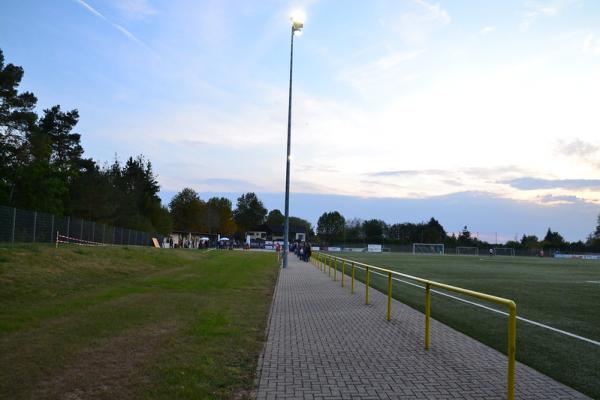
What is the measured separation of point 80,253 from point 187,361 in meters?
17.9

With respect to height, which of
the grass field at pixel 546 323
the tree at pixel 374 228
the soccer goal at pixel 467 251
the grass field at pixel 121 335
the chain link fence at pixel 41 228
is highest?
the tree at pixel 374 228

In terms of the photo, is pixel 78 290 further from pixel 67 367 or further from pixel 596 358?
pixel 596 358

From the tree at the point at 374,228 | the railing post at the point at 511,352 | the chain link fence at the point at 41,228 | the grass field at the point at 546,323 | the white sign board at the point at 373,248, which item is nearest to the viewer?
the railing post at the point at 511,352

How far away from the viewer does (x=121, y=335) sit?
27.7 ft

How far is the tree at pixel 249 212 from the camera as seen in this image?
596ft

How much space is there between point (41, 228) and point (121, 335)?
82.5 ft

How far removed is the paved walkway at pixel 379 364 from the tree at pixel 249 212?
17036cm

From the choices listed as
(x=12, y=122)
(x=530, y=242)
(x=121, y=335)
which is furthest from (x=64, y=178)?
(x=530, y=242)

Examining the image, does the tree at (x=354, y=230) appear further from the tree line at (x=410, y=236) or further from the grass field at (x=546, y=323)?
the grass field at (x=546, y=323)

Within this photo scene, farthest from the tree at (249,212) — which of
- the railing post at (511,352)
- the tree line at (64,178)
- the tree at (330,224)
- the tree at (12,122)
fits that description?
the railing post at (511,352)

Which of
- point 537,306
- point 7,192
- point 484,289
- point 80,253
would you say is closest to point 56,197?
point 7,192

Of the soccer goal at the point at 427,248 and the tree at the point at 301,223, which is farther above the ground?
the tree at the point at 301,223

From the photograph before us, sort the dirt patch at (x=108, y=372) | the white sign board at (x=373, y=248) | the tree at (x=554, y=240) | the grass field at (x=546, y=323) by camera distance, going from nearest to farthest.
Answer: the dirt patch at (x=108, y=372), the grass field at (x=546, y=323), the white sign board at (x=373, y=248), the tree at (x=554, y=240)

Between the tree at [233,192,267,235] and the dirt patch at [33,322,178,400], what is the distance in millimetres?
172348
